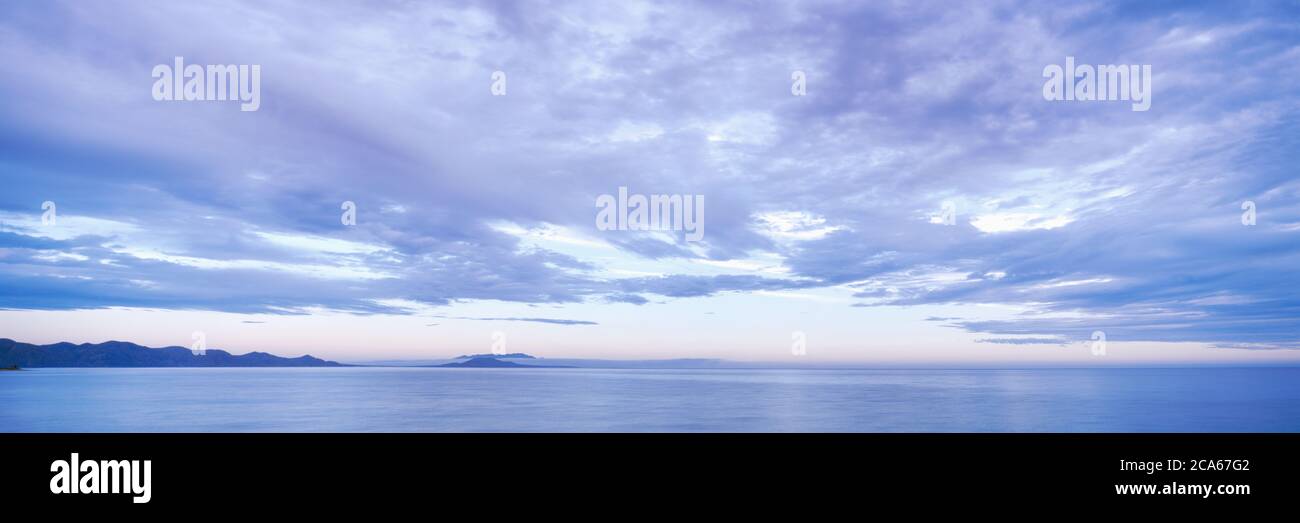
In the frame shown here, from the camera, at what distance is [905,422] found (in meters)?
48.8

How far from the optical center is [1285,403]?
72.0m
